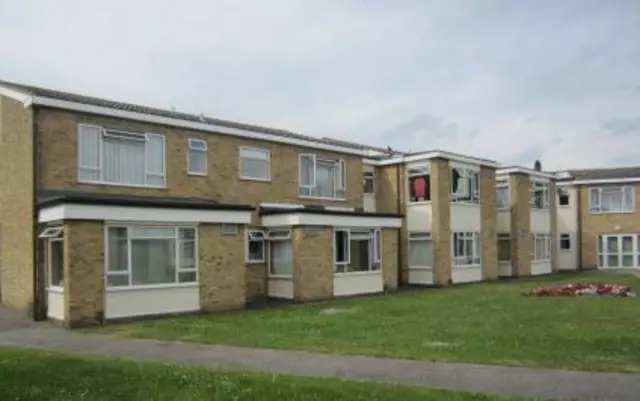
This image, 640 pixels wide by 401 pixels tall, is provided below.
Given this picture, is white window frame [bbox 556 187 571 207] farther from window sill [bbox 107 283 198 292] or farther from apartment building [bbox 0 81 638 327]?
window sill [bbox 107 283 198 292]

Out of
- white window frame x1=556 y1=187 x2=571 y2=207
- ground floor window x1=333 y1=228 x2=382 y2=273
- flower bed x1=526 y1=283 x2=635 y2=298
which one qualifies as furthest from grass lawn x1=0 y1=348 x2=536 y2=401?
white window frame x1=556 y1=187 x2=571 y2=207

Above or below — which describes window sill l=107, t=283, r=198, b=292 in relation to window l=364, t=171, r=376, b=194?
below

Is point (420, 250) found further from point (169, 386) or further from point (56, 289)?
point (169, 386)

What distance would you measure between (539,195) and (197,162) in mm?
23660

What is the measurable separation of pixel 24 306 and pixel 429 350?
12.9 meters

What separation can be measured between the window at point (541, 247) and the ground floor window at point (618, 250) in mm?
5193

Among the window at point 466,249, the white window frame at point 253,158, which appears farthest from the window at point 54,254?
the window at point 466,249

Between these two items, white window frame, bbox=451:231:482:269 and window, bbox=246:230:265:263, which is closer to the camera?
window, bbox=246:230:265:263

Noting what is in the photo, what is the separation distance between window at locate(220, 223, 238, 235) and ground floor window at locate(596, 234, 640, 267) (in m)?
30.0

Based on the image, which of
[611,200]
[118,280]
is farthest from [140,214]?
[611,200]

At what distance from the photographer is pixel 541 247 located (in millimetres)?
39250

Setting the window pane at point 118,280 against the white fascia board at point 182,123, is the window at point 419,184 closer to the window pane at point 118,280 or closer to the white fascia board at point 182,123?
the white fascia board at point 182,123

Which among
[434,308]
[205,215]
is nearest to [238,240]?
[205,215]

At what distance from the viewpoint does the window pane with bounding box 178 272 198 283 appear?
19609 millimetres
